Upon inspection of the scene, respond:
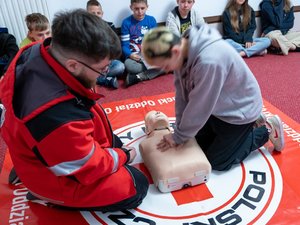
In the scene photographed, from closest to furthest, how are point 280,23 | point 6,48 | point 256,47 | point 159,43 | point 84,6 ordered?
point 159,43
point 6,48
point 84,6
point 256,47
point 280,23

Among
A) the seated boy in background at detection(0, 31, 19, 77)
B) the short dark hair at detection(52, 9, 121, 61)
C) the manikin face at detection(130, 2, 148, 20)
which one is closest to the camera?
the short dark hair at detection(52, 9, 121, 61)

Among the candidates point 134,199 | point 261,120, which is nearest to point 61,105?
point 134,199

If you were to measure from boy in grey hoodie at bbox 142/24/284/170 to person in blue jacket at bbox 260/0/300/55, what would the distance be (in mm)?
1723

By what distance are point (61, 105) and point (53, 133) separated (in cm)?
8

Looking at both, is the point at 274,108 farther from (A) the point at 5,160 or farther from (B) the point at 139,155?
(A) the point at 5,160

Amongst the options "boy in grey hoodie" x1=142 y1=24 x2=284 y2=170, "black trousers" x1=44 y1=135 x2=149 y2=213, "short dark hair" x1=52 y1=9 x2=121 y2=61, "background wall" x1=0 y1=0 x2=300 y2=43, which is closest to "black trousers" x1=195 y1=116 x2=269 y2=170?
"boy in grey hoodie" x1=142 y1=24 x2=284 y2=170

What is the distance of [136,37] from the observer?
2.49 m

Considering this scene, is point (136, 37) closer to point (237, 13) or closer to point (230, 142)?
point (237, 13)

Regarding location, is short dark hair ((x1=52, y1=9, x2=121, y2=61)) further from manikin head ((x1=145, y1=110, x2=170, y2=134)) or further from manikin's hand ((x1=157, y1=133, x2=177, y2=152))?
manikin head ((x1=145, y1=110, x2=170, y2=134))

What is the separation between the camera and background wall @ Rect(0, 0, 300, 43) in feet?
7.30

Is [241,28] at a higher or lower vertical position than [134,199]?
higher

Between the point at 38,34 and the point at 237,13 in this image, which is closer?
the point at 38,34

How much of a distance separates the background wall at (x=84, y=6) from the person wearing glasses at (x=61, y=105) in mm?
1299

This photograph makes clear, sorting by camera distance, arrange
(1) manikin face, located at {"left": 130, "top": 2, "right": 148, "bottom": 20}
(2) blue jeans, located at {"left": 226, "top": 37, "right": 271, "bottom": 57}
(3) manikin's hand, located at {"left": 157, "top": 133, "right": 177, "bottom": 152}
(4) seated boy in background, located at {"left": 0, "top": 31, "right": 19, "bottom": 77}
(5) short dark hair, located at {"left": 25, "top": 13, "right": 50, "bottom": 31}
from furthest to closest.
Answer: (2) blue jeans, located at {"left": 226, "top": 37, "right": 271, "bottom": 57} → (1) manikin face, located at {"left": 130, "top": 2, "right": 148, "bottom": 20} → (4) seated boy in background, located at {"left": 0, "top": 31, "right": 19, "bottom": 77} → (5) short dark hair, located at {"left": 25, "top": 13, "right": 50, "bottom": 31} → (3) manikin's hand, located at {"left": 157, "top": 133, "right": 177, "bottom": 152}
